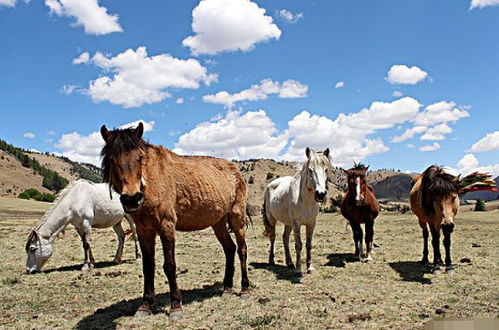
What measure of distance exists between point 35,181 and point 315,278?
158 meters

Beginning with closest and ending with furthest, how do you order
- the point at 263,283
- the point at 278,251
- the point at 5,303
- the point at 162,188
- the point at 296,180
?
the point at 162,188, the point at 5,303, the point at 263,283, the point at 296,180, the point at 278,251

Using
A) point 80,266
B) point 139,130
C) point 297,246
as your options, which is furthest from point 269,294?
point 80,266

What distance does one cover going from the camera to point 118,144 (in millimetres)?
5867

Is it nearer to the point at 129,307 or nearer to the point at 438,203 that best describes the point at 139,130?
the point at 129,307

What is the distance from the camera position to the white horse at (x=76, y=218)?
10438mm

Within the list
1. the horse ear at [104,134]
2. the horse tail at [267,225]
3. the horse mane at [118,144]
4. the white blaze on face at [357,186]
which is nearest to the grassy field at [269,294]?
the horse tail at [267,225]

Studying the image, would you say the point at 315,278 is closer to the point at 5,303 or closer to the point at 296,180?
the point at 296,180

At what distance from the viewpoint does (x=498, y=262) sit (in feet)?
35.2

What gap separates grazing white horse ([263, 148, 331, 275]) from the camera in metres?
9.16

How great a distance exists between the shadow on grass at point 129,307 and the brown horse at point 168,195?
0.41 m

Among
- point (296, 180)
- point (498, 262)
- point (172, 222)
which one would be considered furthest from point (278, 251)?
point (172, 222)

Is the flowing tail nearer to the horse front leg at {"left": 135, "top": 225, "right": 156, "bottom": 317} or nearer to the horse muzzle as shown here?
the horse front leg at {"left": 135, "top": 225, "right": 156, "bottom": 317}

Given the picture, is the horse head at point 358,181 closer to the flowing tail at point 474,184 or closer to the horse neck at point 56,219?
the flowing tail at point 474,184

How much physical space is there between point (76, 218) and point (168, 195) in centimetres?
616
